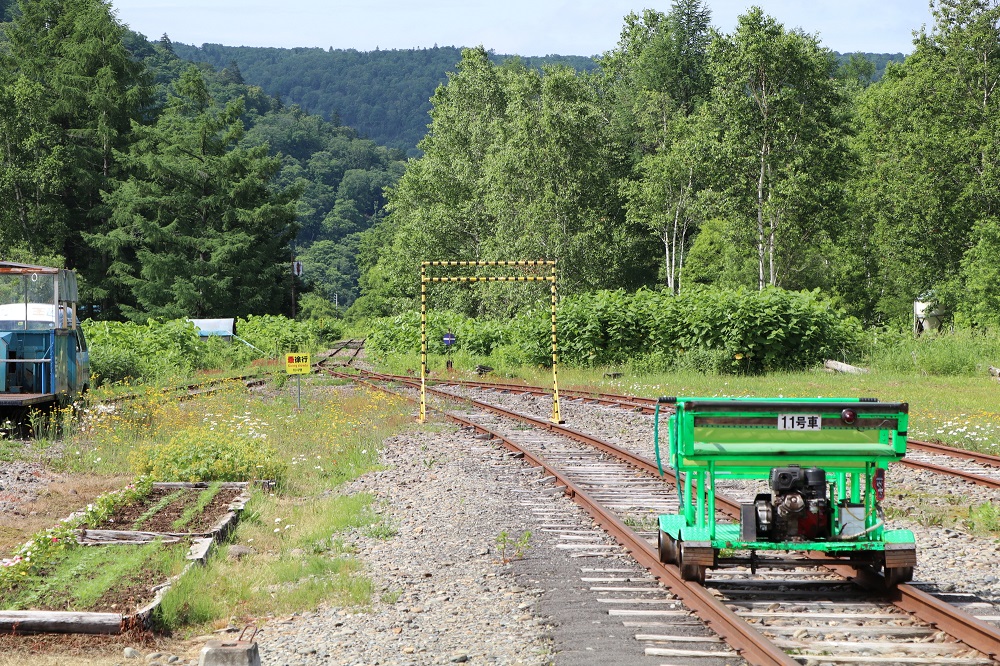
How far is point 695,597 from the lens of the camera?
7.37 metres

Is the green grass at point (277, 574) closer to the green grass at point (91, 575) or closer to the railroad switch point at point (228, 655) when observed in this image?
the green grass at point (91, 575)

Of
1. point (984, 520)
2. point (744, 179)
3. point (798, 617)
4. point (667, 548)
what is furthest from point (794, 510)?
point (744, 179)

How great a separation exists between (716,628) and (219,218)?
70873mm

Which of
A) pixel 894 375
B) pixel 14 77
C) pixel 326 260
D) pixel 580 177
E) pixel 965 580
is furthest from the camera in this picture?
pixel 326 260

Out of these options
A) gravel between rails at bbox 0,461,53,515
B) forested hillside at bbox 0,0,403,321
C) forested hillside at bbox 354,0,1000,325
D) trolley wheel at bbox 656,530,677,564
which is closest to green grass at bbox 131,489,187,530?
gravel between rails at bbox 0,461,53,515

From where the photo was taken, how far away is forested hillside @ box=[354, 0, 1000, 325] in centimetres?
4694

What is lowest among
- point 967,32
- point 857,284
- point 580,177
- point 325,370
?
point 325,370

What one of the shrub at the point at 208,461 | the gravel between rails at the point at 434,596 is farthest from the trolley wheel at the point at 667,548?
the shrub at the point at 208,461

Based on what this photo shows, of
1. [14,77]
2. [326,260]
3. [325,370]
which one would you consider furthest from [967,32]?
[326,260]

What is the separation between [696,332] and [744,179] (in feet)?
55.4

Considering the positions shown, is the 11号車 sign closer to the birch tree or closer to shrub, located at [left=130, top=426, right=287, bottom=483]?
shrub, located at [left=130, top=426, right=287, bottom=483]

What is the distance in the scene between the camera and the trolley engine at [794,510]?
741 centimetres

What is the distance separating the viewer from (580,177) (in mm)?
55438

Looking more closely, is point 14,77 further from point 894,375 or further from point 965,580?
point 965,580
